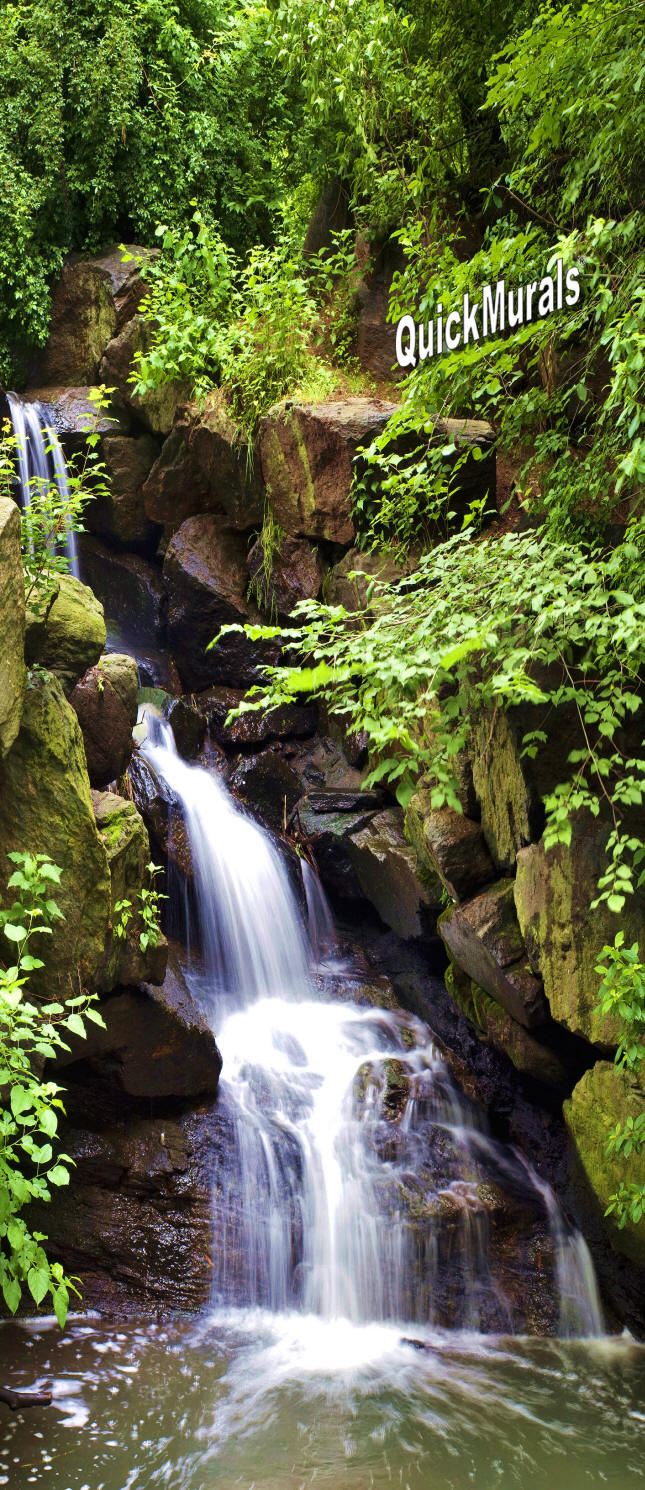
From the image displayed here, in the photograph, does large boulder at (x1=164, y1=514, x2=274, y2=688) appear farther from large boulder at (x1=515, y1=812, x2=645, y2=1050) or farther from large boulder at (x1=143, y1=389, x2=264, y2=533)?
large boulder at (x1=515, y1=812, x2=645, y2=1050)

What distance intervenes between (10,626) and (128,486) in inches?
247

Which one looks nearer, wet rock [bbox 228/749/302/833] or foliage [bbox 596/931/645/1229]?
foliage [bbox 596/931/645/1229]

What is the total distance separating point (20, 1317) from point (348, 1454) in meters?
1.72

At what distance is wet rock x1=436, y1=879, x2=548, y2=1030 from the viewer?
208 inches

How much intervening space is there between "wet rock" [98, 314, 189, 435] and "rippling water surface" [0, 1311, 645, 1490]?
753cm

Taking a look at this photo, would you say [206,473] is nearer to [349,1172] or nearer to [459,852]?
[459,852]

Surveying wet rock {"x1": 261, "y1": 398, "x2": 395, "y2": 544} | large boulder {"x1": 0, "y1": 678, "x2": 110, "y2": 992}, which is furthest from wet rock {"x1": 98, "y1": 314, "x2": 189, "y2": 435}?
large boulder {"x1": 0, "y1": 678, "x2": 110, "y2": 992}

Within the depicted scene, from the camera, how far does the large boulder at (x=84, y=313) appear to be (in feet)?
34.2

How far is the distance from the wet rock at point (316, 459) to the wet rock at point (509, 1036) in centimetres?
362

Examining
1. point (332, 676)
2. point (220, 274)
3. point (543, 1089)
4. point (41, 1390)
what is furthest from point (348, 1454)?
point (220, 274)

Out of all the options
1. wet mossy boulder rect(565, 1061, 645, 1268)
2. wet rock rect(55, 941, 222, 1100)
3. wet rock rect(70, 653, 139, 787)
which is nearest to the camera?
wet mossy boulder rect(565, 1061, 645, 1268)

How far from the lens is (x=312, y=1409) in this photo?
4086 millimetres

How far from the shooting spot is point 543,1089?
5.64 metres

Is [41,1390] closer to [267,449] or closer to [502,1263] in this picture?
[502,1263]
